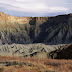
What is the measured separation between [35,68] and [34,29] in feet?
312

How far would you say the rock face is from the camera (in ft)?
309

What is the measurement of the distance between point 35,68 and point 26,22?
339ft

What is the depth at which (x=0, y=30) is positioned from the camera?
102312 millimetres

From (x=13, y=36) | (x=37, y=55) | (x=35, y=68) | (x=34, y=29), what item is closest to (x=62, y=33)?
(x=34, y=29)

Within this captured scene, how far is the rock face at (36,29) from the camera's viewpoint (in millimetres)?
94312

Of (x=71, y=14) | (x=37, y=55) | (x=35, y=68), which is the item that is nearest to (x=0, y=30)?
(x=71, y=14)

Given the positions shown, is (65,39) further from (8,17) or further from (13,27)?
(8,17)

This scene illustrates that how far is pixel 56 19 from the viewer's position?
10675 centimetres

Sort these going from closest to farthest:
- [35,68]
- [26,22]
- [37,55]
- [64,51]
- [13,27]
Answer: [35,68]
[64,51]
[37,55]
[13,27]
[26,22]

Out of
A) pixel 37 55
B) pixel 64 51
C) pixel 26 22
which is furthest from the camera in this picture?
pixel 26 22

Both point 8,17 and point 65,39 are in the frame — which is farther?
point 8,17

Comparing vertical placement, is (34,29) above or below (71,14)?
below

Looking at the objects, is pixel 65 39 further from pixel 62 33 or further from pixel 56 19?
pixel 56 19

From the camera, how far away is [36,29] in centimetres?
10831
